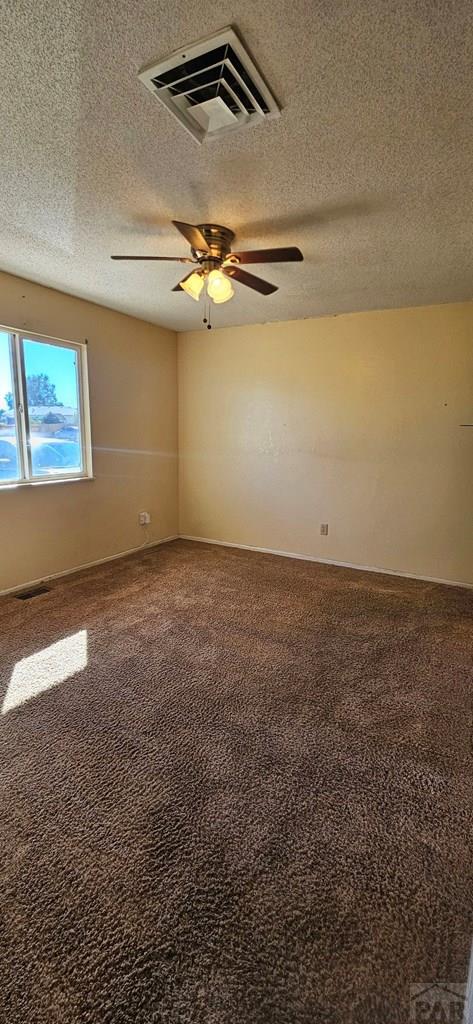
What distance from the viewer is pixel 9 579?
344 cm

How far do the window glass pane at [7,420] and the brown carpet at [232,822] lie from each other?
4.25ft

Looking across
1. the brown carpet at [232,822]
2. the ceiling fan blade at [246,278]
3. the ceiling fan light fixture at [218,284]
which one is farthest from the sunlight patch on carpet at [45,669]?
the ceiling fan blade at [246,278]

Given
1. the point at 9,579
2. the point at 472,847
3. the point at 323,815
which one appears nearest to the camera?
the point at 472,847

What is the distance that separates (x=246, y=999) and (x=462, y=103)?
2664 mm

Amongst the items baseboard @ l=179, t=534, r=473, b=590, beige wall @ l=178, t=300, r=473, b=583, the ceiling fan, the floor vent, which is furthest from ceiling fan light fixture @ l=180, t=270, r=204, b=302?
baseboard @ l=179, t=534, r=473, b=590

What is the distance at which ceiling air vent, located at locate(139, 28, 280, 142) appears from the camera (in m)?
1.26

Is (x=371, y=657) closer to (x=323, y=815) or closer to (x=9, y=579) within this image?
(x=323, y=815)

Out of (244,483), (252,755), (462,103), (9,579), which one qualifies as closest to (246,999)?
(252,755)

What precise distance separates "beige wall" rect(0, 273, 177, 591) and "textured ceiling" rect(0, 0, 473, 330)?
658mm

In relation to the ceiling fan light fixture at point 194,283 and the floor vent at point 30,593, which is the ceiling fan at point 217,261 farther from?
the floor vent at point 30,593

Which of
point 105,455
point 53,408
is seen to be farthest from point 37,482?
point 105,455

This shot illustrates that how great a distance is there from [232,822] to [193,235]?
8.12 feet

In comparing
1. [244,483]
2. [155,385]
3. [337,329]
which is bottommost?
[244,483]

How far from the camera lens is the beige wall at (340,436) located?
3721 millimetres
